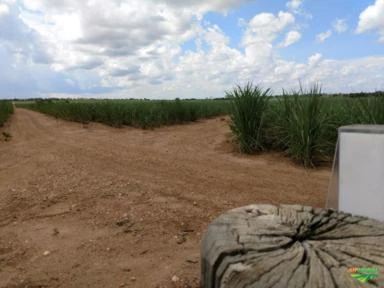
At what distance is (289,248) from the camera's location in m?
1.64

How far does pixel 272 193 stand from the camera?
15.2 feet

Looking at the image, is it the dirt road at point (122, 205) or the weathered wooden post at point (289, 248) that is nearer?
the weathered wooden post at point (289, 248)

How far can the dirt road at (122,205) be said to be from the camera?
2.66 m

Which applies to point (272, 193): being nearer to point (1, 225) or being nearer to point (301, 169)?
point (301, 169)

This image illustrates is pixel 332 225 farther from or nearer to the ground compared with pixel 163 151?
farther from the ground

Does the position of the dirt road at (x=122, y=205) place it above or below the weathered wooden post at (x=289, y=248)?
below

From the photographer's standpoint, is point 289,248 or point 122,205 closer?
point 289,248

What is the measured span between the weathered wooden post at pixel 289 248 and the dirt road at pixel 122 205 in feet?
2.46

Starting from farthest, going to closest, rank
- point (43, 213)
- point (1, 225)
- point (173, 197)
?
point (173, 197)
point (43, 213)
point (1, 225)

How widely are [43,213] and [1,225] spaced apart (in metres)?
0.41

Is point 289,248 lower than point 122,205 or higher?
higher

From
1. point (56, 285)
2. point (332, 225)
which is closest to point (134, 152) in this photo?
point (56, 285)

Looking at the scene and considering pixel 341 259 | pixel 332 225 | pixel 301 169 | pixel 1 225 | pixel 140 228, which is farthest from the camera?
pixel 301 169

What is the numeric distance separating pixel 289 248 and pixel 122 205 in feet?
8.47
